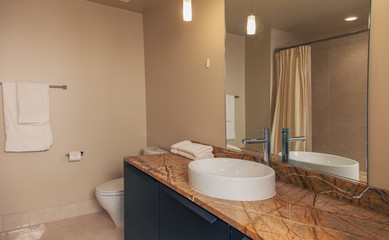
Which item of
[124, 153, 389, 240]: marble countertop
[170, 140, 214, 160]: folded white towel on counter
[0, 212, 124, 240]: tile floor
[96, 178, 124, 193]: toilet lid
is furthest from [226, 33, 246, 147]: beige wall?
[0, 212, 124, 240]: tile floor

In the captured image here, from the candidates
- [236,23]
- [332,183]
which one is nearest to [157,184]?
[332,183]

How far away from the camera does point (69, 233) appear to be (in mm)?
2443

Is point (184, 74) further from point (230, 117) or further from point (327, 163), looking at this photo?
point (327, 163)

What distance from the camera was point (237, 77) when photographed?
1.84 m

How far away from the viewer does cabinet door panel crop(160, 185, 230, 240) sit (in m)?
1.03

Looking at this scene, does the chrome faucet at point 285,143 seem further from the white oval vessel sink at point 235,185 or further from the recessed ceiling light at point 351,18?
the recessed ceiling light at point 351,18

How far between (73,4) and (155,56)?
1010 millimetres

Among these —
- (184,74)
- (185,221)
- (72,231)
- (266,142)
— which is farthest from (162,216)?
(72,231)

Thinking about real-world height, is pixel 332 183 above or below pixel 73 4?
below

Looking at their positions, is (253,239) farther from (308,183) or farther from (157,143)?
(157,143)

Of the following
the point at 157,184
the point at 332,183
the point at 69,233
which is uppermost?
the point at 332,183

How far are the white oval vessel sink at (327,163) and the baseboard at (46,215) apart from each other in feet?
7.90

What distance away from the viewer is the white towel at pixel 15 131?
2387 mm

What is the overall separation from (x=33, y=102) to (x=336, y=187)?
8.65ft
